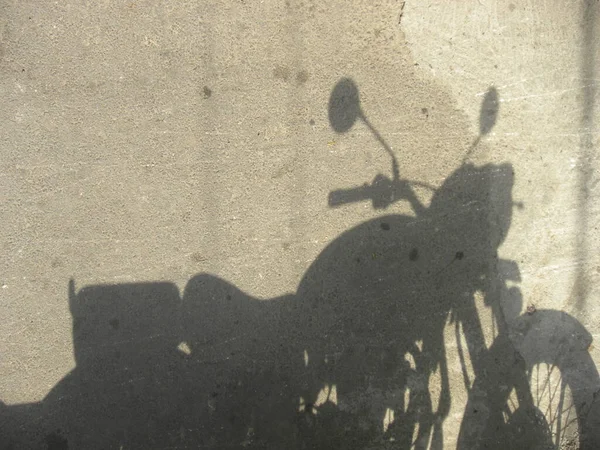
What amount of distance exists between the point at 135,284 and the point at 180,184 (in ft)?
3.27

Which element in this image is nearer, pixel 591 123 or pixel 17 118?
pixel 591 123

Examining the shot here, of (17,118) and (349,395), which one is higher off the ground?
(17,118)

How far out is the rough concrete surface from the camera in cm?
359

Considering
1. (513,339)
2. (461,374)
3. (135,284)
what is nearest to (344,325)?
(461,374)

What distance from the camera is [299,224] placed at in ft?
12.2

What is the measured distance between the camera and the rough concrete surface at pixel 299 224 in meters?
3.59

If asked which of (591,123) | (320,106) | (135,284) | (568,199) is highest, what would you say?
(320,106)

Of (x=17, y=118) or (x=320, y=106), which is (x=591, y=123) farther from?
(x=17, y=118)

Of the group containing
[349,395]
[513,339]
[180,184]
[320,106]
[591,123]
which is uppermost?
[320,106]

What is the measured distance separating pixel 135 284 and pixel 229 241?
3.10ft

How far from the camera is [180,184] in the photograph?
3.75 meters

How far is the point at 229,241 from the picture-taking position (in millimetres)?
3734

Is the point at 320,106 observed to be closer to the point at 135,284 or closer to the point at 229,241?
the point at 229,241

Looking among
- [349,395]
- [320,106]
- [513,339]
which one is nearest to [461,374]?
[513,339]
